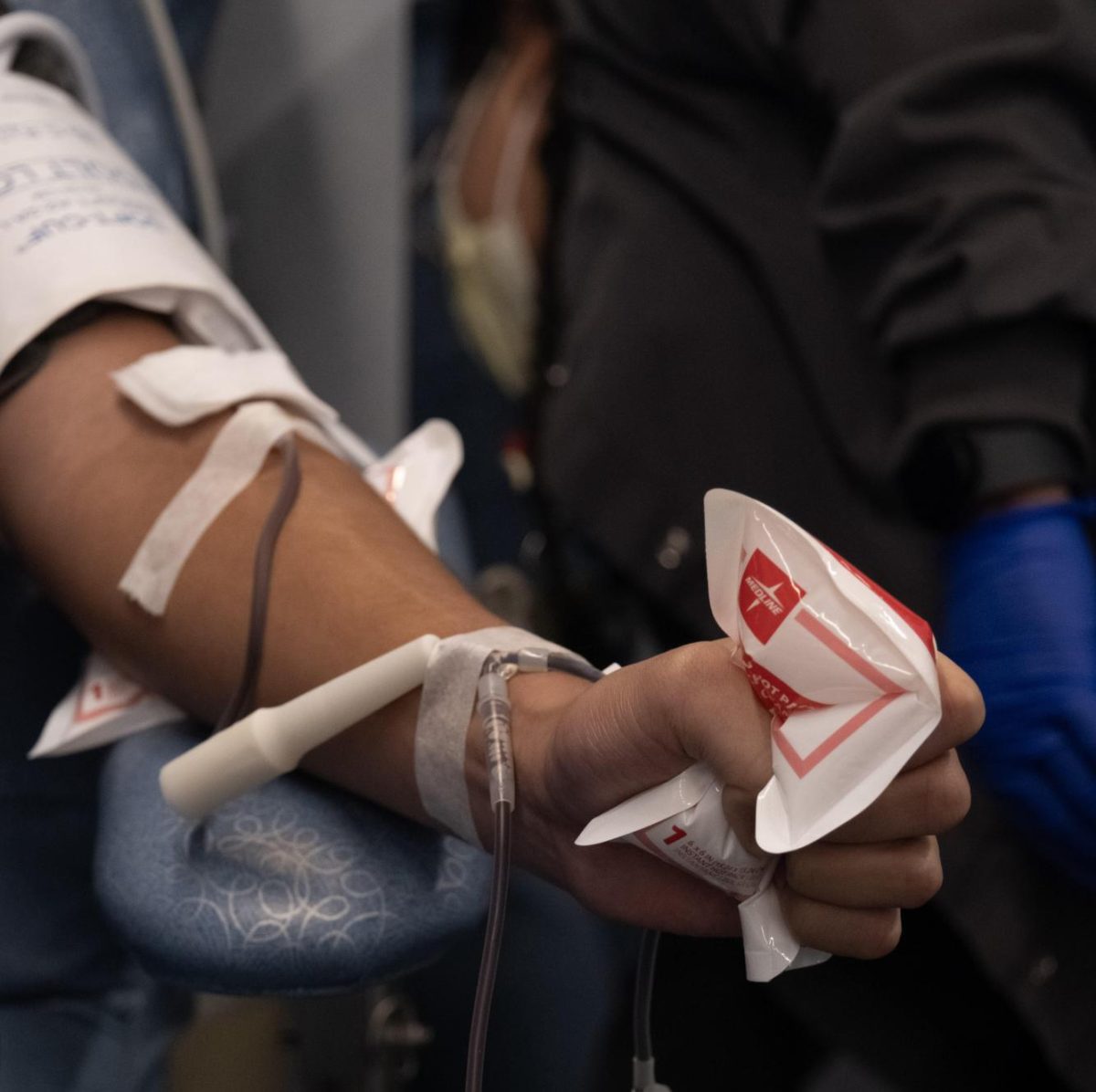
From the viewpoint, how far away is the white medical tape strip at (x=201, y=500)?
651 millimetres

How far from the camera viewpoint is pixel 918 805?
16.1 inches

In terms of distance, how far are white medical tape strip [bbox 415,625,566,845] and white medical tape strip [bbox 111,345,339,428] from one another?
0.22 metres

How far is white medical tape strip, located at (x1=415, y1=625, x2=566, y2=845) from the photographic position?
1.79ft

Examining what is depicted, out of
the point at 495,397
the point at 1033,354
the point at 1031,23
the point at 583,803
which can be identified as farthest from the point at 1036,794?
the point at 495,397

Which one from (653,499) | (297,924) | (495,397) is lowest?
(495,397)

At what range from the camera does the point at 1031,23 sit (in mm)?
980

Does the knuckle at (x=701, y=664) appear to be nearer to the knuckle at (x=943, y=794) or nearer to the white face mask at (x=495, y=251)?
the knuckle at (x=943, y=794)

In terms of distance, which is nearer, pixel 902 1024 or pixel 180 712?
pixel 180 712

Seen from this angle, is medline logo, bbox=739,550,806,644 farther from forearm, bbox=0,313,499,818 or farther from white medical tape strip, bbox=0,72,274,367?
white medical tape strip, bbox=0,72,274,367


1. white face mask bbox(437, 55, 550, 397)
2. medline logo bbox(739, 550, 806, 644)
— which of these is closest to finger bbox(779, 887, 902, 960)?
medline logo bbox(739, 550, 806, 644)

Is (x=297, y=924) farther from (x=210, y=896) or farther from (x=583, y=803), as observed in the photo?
(x=583, y=803)

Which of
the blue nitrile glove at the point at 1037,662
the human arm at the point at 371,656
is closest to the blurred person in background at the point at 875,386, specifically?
the blue nitrile glove at the point at 1037,662

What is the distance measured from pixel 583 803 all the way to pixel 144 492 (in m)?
0.33

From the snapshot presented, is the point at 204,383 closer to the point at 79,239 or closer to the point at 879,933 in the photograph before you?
the point at 79,239
